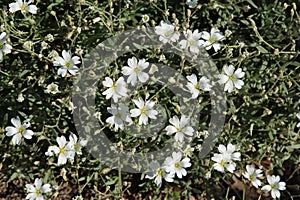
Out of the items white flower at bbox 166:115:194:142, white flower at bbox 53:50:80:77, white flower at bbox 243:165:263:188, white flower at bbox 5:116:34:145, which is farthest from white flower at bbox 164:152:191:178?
white flower at bbox 5:116:34:145

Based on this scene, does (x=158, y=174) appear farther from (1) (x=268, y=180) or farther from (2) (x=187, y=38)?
(2) (x=187, y=38)

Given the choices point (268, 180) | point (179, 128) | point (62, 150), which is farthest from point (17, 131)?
point (268, 180)

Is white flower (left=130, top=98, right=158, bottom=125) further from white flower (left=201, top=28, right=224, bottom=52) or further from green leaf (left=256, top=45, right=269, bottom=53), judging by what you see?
green leaf (left=256, top=45, right=269, bottom=53)

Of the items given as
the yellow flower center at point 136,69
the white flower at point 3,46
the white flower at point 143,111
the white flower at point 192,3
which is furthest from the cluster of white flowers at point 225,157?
the white flower at point 3,46

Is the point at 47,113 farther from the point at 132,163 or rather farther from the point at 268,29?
the point at 268,29

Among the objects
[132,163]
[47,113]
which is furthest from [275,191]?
[47,113]

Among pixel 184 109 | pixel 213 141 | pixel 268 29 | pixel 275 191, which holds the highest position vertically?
pixel 268 29
